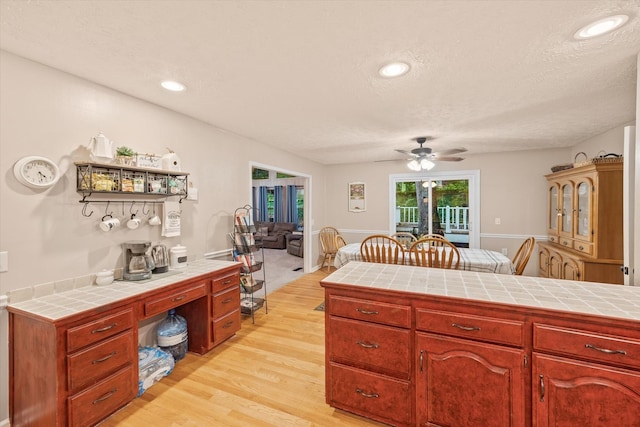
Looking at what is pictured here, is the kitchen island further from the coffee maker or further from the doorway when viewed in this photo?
the doorway

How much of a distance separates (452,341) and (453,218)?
4.53 metres

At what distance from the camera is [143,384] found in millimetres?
2039

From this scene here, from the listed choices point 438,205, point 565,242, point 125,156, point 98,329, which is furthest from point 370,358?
point 438,205

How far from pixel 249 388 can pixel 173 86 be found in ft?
8.05

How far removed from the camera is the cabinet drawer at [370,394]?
1.59 meters

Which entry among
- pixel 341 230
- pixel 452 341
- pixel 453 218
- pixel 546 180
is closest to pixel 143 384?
pixel 452 341

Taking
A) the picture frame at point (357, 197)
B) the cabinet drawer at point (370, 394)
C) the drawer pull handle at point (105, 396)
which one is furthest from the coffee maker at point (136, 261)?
the picture frame at point (357, 197)

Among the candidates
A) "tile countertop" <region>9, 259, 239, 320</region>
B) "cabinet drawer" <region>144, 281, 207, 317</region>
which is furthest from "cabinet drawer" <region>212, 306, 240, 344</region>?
"tile countertop" <region>9, 259, 239, 320</region>

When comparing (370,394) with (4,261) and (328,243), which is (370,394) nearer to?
(4,261)

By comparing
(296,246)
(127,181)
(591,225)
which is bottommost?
(296,246)

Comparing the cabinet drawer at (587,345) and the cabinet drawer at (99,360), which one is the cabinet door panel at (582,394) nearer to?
the cabinet drawer at (587,345)

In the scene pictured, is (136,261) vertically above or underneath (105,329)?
above

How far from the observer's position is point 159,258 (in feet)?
7.91

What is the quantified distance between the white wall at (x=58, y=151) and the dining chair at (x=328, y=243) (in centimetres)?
331
